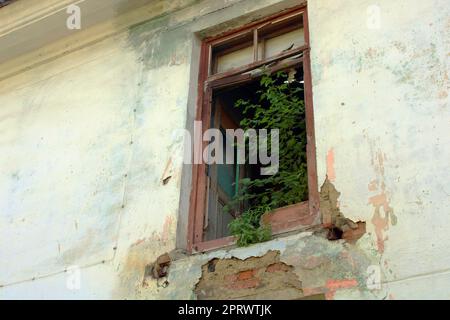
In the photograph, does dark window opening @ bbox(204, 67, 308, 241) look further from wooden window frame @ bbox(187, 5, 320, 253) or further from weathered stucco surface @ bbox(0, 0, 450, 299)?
weathered stucco surface @ bbox(0, 0, 450, 299)

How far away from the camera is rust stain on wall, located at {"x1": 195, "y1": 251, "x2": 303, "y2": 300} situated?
4.41 metres

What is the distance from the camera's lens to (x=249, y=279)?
4.57 m

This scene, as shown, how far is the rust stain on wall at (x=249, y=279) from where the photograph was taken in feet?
14.5

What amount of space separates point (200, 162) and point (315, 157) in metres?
1.01

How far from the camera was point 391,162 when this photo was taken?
178 inches

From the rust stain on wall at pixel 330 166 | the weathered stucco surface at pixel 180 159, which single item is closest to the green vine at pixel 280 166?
the weathered stucco surface at pixel 180 159

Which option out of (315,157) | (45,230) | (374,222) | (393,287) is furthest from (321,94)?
(45,230)

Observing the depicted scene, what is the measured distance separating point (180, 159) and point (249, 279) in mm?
1257

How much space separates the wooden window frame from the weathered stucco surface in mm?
107

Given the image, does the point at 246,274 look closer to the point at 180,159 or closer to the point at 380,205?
the point at 380,205

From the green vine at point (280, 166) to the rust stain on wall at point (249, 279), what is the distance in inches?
7.5
